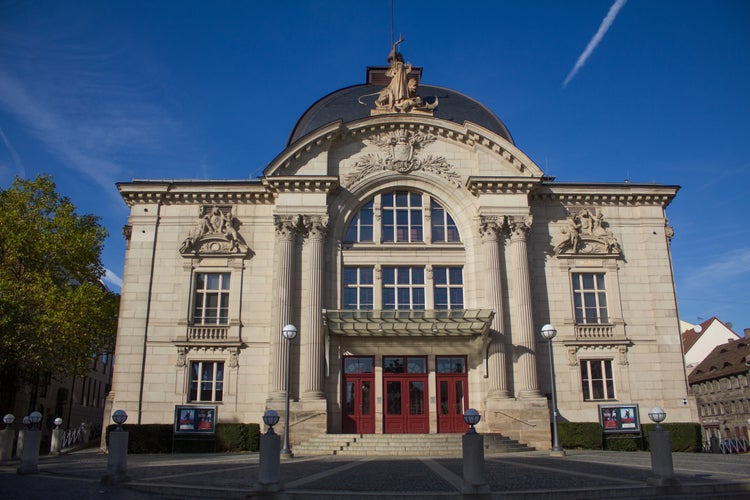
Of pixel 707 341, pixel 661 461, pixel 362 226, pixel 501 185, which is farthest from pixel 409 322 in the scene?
pixel 707 341

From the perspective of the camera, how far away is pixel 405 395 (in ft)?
86.7

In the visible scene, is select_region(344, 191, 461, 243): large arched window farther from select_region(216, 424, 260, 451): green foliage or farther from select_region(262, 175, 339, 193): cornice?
select_region(216, 424, 260, 451): green foliage

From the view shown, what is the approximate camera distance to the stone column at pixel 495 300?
25.5m

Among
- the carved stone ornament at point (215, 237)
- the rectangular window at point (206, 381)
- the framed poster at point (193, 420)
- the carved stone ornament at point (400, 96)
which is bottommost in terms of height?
the framed poster at point (193, 420)

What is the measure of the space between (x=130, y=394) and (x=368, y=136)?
15562 mm

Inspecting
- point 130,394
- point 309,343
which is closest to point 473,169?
point 309,343

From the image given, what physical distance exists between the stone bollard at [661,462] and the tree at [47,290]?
24840mm

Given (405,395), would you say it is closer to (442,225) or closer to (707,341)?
(442,225)

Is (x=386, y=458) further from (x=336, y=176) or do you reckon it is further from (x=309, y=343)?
(x=336, y=176)

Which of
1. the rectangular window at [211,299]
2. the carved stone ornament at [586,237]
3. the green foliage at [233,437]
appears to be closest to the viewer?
the green foliage at [233,437]

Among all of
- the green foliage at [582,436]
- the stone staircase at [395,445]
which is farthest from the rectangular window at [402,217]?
the green foliage at [582,436]

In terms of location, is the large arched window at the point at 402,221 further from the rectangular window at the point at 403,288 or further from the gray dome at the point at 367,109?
the gray dome at the point at 367,109

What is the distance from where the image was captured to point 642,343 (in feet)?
89.9

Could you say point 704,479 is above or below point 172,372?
below
